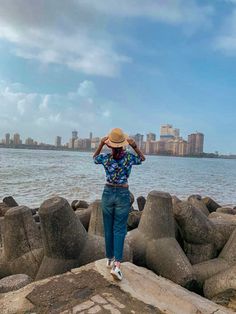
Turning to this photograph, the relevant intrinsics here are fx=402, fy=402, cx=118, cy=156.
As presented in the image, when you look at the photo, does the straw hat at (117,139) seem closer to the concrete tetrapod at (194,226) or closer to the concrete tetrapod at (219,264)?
the concrete tetrapod at (219,264)

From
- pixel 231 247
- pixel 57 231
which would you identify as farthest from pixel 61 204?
pixel 231 247

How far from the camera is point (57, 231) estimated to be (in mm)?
5664

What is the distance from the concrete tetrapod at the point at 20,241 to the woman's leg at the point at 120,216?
6.60 feet

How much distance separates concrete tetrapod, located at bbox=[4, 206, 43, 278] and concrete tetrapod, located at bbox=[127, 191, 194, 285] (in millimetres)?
1540

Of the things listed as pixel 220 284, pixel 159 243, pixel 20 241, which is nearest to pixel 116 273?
pixel 220 284

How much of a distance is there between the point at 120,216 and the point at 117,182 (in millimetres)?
405

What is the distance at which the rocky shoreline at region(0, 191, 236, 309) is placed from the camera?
18.5 feet

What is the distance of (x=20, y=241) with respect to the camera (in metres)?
6.51

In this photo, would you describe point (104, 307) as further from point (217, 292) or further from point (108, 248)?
point (217, 292)

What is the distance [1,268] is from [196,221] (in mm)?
3346

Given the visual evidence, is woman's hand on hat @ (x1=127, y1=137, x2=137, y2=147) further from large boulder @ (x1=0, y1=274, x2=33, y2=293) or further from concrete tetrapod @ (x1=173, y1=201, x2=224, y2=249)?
Result: concrete tetrapod @ (x1=173, y1=201, x2=224, y2=249)

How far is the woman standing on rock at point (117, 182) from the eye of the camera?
457 cm

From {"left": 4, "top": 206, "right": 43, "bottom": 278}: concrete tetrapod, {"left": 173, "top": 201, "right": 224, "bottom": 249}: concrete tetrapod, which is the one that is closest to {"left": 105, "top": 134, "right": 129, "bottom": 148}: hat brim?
{"left": 4, "top": 206, "right": 43, "bottom": 278}: concrete tetrapod

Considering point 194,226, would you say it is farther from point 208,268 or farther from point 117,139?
point 117,139
